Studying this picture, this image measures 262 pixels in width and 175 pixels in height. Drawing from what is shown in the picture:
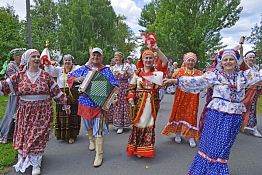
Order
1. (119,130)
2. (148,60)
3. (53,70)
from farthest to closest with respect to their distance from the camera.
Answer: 1. (119,130)
2. (53,70)
3. (148,60)

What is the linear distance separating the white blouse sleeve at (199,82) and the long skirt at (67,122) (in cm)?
276

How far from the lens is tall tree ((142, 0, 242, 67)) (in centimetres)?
2333

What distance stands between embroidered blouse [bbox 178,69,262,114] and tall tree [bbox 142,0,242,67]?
1992 cm

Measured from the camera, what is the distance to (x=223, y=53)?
3738 mm

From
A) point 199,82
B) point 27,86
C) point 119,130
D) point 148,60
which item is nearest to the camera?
point 199,82

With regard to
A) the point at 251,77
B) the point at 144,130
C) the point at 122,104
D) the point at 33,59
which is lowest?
the point at 144,130

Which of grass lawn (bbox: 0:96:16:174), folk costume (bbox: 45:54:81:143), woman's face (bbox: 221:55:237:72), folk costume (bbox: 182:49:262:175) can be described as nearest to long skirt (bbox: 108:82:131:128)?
folk costume (bbox: 45:54:81:143)

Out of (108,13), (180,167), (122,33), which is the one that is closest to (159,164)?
(180,167)

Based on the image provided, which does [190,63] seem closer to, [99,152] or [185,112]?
[185,112]

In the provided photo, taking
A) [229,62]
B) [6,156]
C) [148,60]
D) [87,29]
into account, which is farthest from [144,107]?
[87,29]

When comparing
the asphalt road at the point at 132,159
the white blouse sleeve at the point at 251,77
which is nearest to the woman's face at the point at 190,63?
the asphalt road at the point at 132,159

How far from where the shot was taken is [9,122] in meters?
5.68

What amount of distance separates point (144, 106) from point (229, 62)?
5.69 feet

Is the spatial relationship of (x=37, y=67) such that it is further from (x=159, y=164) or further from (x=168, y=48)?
(x=168, y=48)
